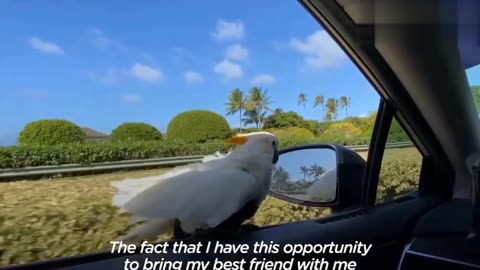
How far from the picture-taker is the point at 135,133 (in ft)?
4.16

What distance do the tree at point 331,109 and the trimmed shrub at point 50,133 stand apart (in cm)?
118

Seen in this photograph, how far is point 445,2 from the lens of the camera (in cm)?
186

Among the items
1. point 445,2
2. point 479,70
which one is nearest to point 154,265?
point 445,2

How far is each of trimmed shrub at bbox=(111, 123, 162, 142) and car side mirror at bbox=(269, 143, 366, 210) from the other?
0.74 metres

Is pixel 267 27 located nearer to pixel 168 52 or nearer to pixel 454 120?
pixel 168 52

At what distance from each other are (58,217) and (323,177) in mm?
1394

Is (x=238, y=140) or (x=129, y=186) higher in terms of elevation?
(x=238, y=140)

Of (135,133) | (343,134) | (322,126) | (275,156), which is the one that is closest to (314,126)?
(322,126)

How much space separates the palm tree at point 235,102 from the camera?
155cm

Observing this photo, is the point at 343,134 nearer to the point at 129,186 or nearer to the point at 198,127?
the point at 198,127

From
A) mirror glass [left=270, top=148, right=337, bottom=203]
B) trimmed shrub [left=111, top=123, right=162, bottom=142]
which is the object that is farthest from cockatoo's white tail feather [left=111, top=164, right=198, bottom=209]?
mirror glass [left=270, top=148, right=337, bottom=203]

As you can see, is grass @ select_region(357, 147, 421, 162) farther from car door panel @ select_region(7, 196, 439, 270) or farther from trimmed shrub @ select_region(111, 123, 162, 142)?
trimmed shrub @ select_region(111, 123, 162, 142)

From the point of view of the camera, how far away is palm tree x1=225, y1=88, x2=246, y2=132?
1.55 meters

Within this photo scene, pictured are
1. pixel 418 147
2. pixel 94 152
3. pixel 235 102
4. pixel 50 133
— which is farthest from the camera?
pixel 418 147
